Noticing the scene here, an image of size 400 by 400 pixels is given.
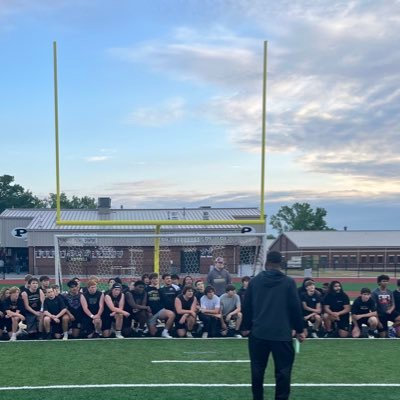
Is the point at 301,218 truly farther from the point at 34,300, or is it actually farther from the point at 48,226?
the point at 34,300

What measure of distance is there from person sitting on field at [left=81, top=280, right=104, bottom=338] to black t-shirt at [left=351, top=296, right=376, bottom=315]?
507 cm

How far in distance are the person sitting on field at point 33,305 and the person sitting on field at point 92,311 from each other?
86 centimetres

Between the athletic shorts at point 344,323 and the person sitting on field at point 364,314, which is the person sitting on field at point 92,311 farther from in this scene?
the person sitting on field at point 364,314

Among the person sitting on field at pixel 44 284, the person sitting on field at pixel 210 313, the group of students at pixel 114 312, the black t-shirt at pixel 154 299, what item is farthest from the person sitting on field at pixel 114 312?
the person sitting on field at pixel 210 313

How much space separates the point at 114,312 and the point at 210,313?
6.26ft

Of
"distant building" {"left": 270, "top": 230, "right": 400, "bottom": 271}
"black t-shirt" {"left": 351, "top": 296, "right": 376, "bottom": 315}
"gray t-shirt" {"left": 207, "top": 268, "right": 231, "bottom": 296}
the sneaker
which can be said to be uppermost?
"gray t-shirt" {"left": 207, "top": 268, "right": 231, "bottom": 296}

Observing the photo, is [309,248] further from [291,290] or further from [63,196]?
[291,290]

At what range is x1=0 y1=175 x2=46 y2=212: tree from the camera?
78.4 metres

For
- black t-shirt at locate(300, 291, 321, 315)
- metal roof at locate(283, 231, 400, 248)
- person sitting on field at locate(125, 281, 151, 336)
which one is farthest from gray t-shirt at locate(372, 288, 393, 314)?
metal roof at locate(283, 231, 400, 248)

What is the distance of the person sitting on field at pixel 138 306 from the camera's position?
12.0 m

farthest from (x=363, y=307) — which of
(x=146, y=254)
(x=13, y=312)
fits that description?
(x=146, y=254)

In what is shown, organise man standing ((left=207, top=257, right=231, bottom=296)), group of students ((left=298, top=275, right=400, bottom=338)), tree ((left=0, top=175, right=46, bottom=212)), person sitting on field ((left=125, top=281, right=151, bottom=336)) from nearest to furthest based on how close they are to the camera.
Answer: group of students ((left=298, top=275, right=400, bottom=338)) → person sitting on field ((left=125, top=281, right=151, bottom=336)) → man standing ((left=207, top=257, right=231, bottom=296)) → tree ((left=0, top=175, right=46, bottom=212))

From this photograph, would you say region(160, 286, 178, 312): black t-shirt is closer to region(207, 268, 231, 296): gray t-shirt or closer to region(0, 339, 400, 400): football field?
region(0, 339, 400, 400): football field

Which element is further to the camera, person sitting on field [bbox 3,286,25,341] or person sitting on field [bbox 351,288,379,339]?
person sitting on field [bbox 351,288,379,339]
